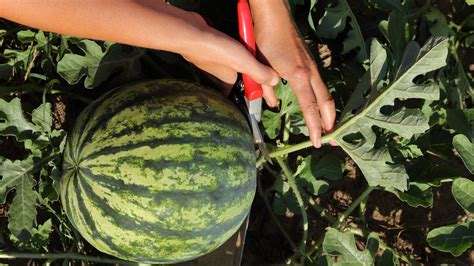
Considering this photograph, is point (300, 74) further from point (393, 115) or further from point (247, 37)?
point (393, 115)

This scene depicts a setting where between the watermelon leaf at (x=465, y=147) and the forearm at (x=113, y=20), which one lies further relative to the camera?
the watermelon leaf at (x=465, y=147)

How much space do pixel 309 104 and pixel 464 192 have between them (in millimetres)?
694

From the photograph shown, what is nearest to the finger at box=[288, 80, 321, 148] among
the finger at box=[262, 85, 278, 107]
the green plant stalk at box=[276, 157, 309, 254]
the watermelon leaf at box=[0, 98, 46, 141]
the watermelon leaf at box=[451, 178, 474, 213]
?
the finger at box=[262, 85, 278, 107]

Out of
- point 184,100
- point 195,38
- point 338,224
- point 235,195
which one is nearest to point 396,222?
point 338,224

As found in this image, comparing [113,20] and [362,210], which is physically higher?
[113,20]

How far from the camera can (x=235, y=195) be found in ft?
6.70

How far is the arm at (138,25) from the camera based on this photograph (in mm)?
1712

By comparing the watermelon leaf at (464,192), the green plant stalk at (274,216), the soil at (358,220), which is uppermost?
the watermelon leaf at (464,192)

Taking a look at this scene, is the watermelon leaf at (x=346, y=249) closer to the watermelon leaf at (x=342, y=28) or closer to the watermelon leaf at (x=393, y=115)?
the watermelon leaf at (x=393, y=115)

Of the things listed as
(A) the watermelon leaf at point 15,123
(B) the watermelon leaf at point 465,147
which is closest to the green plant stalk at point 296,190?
(B) the watermelon leaf at point 465,147

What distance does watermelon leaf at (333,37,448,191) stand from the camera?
205 centimetres

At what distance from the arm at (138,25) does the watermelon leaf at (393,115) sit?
1.48 feet

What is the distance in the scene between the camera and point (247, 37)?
2121 mm

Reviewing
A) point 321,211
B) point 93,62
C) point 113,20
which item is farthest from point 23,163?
point 321,211
